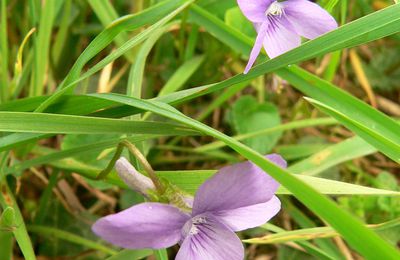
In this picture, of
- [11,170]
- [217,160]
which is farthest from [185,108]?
[11,170]

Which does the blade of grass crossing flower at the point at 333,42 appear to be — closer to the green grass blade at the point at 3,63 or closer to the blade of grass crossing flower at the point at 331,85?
the blade of grass crossing flower at the point at 331,85

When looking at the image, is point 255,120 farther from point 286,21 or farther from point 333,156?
point 286,21

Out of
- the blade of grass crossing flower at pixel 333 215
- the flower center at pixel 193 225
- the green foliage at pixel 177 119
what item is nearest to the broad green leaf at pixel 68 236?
the green foliage at pixel 177 119

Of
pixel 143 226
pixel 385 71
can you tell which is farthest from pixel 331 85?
pixel 385 71

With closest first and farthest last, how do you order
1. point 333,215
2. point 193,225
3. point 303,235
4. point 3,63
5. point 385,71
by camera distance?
point 333,215 → point 193,225 → point 303,235 → point 3,63 → point 385,71

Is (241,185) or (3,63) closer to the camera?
(241,185)

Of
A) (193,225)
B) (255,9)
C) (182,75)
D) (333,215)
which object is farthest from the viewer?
(182,75)

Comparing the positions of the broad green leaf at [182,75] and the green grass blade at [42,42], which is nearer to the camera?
the green grass blade at [42,42]
